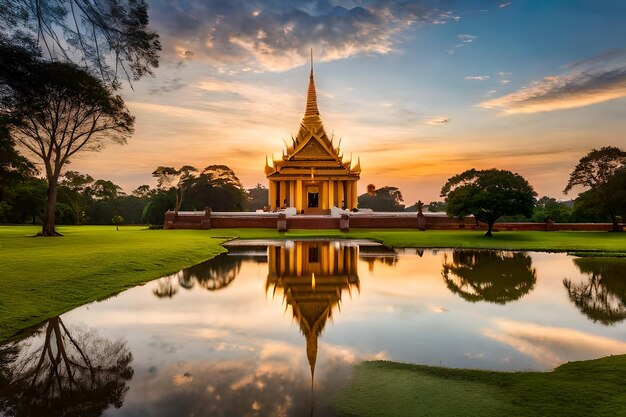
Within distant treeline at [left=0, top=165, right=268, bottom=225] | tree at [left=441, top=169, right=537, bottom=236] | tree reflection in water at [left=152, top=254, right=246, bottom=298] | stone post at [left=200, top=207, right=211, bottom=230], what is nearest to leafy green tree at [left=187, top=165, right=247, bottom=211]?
distant treeline at [left=0, top=165, right=268, bottom=225]

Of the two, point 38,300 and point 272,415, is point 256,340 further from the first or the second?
point 38,300

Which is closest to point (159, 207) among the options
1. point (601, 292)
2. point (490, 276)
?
point (490, 276)

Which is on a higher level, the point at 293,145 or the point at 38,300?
the point at 293,145

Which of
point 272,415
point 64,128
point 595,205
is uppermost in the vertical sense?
point 64,128

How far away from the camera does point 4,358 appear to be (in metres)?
6.95

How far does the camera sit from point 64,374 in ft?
20.8

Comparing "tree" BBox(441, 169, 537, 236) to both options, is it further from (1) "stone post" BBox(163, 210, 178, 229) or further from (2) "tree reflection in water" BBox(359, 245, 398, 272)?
(1) "stone post" BBox(163, 210, 178, 229)

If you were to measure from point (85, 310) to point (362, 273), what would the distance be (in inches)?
355

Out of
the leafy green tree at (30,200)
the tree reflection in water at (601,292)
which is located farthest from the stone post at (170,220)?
the tree reflection in water at (601,292)

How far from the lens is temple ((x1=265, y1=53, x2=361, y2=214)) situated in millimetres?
55812

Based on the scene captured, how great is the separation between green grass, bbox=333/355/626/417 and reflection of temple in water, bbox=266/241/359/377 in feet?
3.59

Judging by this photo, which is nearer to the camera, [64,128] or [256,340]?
[256,340]

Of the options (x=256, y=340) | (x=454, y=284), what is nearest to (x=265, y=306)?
(x=256, y=340)

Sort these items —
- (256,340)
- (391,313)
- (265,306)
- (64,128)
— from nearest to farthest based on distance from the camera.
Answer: (256,340)
(391,313)
(265,306)
(64,128)
